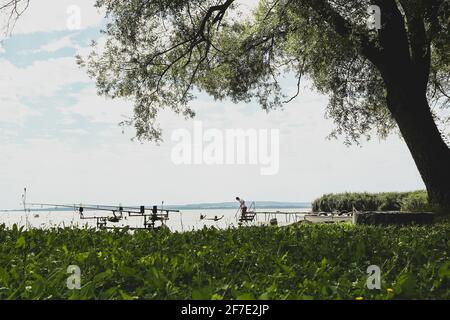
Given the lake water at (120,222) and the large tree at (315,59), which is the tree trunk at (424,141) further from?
the lake water at (120,222)

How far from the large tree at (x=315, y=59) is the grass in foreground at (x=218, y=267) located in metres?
7.79

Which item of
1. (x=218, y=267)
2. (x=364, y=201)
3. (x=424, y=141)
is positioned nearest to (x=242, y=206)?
(x=364, y=201)

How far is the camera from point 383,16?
15.4 m

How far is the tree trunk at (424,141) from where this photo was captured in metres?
15.5

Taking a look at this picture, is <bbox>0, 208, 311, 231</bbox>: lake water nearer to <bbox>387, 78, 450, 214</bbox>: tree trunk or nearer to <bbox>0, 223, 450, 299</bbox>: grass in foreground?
<bbox>0, 223, 450, 299</bbox>: grass in foreground

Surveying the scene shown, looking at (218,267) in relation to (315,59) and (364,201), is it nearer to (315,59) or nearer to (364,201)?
(315,59)

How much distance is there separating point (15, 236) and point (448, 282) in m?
6.27

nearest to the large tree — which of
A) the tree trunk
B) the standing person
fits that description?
the tree trunk

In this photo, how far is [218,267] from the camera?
17.8ft

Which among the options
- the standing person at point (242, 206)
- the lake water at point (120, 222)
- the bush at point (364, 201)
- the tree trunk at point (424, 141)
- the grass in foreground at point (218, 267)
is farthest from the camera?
the bush at point (364, 201)

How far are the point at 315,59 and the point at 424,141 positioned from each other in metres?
4.73

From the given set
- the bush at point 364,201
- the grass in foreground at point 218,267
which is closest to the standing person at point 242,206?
the bush at point 364,201

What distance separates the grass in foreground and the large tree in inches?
307
